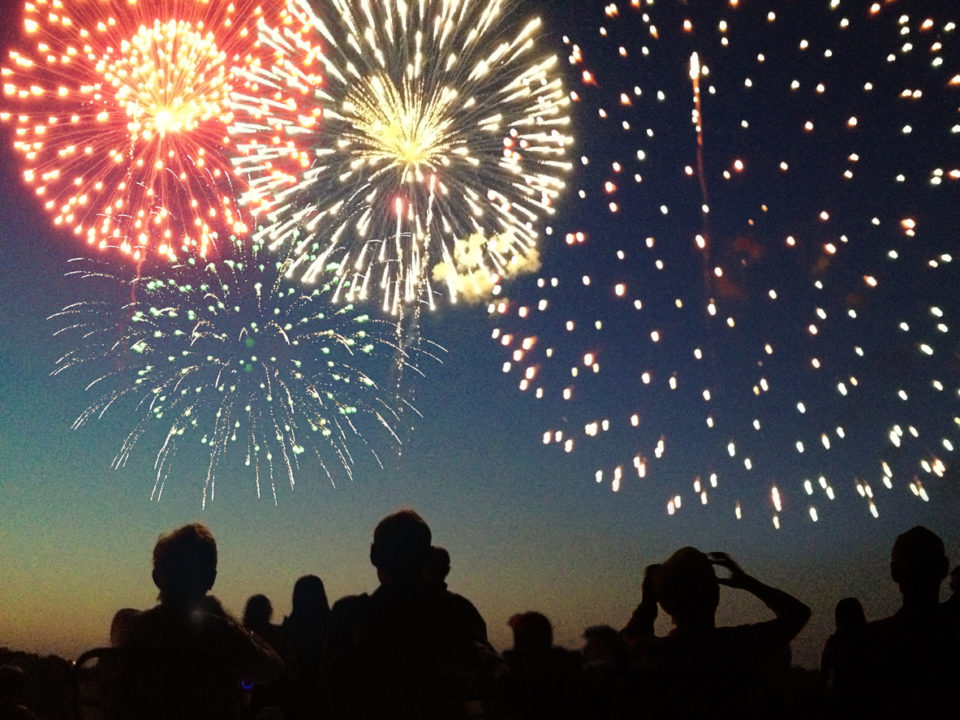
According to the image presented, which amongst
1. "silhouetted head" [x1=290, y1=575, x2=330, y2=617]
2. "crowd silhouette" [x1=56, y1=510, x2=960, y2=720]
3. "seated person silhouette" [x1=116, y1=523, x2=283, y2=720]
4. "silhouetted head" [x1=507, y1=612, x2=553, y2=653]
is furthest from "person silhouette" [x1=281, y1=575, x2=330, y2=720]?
"silhouetted head" [x1=507, y1=612, x2=553, y2=653]

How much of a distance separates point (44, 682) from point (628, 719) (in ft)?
24.9

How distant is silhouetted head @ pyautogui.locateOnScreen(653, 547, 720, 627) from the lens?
11.4ft

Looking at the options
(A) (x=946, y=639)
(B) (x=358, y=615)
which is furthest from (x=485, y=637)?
(A) (x=946, y=639)

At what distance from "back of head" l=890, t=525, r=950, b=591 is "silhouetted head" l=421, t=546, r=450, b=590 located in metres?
2.31

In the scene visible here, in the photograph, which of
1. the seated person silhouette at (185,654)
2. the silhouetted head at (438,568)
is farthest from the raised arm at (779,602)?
the seated person silhouette at (185,654)

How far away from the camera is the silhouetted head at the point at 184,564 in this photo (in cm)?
368

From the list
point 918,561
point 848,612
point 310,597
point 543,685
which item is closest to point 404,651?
point 543,685

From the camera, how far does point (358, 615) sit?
3.46 meters

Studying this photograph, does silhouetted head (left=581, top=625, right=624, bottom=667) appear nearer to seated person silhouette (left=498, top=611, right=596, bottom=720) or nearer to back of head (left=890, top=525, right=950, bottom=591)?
seated person silhouette (left=498, top=611, right=596, bottom=720)

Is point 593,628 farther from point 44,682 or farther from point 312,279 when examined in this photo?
point 312,279

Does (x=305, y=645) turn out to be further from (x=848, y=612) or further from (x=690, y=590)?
(x=848, y=612)

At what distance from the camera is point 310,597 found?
516cm

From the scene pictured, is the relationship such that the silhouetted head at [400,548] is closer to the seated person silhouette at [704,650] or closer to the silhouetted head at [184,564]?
the silhouetted head at [184,564]

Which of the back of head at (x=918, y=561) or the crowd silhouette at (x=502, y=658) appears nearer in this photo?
the crowd silhouette at (x=502, y=658)
